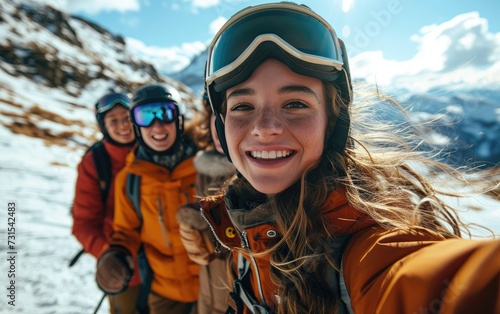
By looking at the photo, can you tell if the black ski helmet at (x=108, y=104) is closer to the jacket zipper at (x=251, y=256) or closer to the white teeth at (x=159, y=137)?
the white teeth at (x=159, y=137)

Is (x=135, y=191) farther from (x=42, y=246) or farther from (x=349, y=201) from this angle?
(x=42, y=246)

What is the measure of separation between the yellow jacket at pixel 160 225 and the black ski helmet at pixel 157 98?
0.63 meters

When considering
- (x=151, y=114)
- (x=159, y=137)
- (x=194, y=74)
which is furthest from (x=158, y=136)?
(x=194, y=74)

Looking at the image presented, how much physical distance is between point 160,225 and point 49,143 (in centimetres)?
1684

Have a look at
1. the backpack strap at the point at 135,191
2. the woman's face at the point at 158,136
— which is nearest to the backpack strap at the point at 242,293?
the backpack strap at the point at 135,191

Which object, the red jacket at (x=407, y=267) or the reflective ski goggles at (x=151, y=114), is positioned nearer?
Result: the red jacket at (x=407, y=267)

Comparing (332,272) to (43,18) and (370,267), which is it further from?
(43,18)

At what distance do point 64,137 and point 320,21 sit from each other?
21.4 m

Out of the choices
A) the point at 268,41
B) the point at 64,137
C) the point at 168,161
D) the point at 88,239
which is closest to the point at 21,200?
the point at 88,239

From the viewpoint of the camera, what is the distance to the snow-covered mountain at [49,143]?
219 cm

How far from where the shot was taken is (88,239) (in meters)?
3.33

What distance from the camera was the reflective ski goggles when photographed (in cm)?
320

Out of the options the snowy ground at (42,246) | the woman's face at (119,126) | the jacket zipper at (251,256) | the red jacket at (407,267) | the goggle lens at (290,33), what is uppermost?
the goggle lens at (290,33)

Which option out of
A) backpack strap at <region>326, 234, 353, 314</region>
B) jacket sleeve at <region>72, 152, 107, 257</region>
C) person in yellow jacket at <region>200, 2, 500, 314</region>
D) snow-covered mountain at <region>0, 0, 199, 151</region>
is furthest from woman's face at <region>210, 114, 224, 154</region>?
snow-covered mountain at <region>0, 0, 199, 151</region>
